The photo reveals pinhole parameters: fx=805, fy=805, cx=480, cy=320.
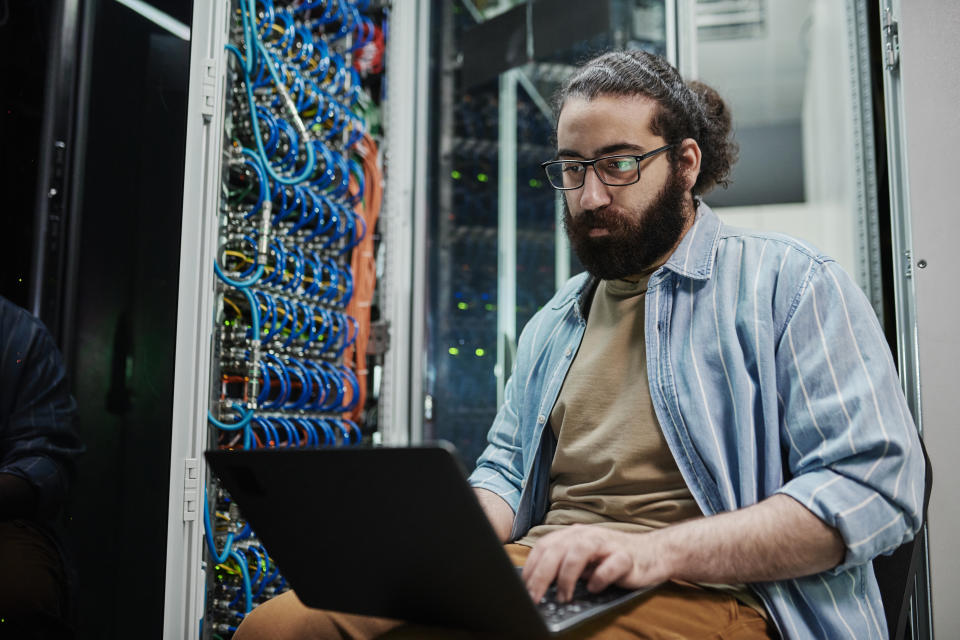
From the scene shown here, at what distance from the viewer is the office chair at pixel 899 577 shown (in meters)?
1.27

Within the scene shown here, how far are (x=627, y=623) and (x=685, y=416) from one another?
13.9 inches

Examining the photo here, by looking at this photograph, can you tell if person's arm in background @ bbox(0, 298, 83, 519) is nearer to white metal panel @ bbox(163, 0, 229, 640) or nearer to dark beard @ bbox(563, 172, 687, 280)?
white metal panel @ bbox(163, 0, 229, 640)

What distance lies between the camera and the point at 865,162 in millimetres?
2219

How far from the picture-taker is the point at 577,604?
93 cm

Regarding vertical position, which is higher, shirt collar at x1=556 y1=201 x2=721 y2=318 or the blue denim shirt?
shirt collar at x1=556 y1=201 x2=721 y2=318

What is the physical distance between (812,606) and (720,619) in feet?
0.45

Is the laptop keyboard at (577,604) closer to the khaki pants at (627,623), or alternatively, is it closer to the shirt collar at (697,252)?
the khaki pants at (627,623)

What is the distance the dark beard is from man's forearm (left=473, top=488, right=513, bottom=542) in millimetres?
470

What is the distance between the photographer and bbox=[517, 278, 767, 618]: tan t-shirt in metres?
1.29

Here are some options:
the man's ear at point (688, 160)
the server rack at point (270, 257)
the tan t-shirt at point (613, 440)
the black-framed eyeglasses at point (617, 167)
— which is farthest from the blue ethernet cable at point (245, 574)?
the man's ear at point (688, 160)

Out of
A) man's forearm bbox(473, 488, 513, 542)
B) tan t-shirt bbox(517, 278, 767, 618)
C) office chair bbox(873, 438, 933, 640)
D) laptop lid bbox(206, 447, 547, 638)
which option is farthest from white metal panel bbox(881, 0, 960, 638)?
laptop lid bbox(206, 447, 547, 638)

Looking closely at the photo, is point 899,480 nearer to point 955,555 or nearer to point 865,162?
point 955,555

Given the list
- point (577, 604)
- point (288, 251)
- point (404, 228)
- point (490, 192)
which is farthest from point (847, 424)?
point (490, 192)

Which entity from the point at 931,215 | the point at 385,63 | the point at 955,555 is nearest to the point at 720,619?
the point at 955,555
